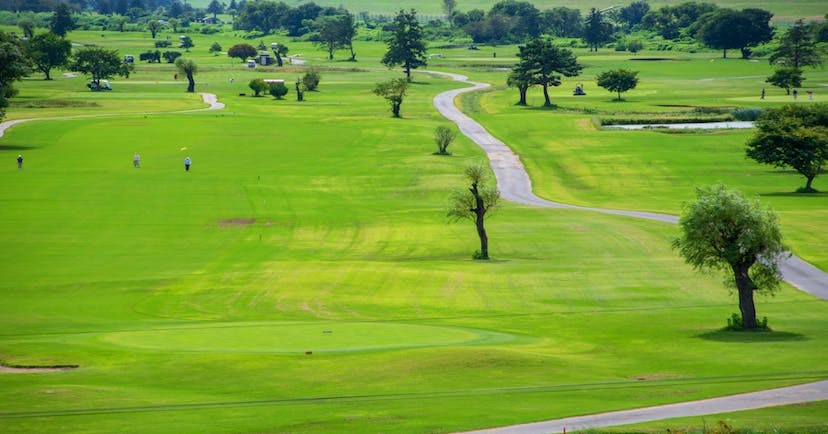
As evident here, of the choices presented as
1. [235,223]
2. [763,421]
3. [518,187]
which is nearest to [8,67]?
[235,223]

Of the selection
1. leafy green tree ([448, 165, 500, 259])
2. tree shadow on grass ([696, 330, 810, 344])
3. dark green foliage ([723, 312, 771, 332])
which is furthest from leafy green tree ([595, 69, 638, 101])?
tree shadow on grass ([696, 330, 810, 344])

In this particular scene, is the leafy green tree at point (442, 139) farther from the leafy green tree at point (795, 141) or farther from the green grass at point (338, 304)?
the leafy green tree at point (795, 141)

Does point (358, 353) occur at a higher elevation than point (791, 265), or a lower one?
higher

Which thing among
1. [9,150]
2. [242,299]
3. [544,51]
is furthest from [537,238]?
[544,51]

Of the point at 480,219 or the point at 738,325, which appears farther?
the point at 480,219

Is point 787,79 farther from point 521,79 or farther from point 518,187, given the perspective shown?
point 518,187

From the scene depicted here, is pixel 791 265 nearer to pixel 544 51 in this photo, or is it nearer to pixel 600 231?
pixel 600 231

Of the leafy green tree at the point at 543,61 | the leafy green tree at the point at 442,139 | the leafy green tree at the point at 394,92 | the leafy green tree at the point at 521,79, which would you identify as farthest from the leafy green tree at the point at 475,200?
the leafy green tree at the point at 521,79
